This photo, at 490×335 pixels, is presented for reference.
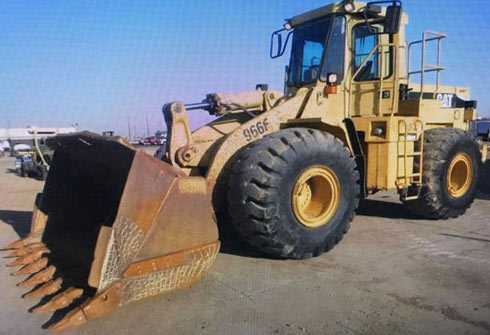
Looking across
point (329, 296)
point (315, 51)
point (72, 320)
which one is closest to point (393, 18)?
point (315, 51)

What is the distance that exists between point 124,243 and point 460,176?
574 centimetres

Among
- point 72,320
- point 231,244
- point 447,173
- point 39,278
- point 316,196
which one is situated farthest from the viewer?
point 447,173

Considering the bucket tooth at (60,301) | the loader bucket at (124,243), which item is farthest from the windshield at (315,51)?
the bucket tooth at (60,301)

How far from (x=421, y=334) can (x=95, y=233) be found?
352cm

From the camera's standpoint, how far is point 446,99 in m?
7.23

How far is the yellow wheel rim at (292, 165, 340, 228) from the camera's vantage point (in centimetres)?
438

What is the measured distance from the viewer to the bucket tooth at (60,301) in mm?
3238

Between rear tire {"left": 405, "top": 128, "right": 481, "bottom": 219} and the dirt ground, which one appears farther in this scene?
rear tire {"left": 405, "top": 128, "right": 481, "bottom": 219}

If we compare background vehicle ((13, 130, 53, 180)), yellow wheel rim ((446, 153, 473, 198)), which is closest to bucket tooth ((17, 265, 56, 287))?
yellow wheel rim ((446, 153, 473, 198))

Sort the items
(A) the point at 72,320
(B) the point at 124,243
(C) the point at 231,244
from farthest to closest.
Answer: (C) the point at 231,244
(B) the point at 124,243
(A) the point at 72,320

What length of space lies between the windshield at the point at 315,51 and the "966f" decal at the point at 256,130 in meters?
1.40

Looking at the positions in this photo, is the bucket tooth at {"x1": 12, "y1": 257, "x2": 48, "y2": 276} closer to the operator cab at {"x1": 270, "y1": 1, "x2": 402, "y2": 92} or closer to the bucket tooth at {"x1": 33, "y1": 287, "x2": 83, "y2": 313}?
the bucket tooth at {"x1": 33, "y1": 287, "x2": 83, "y2": 313}

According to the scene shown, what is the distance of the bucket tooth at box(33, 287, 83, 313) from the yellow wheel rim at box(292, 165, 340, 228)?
220 cm

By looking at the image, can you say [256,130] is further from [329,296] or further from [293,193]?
[329,296]
